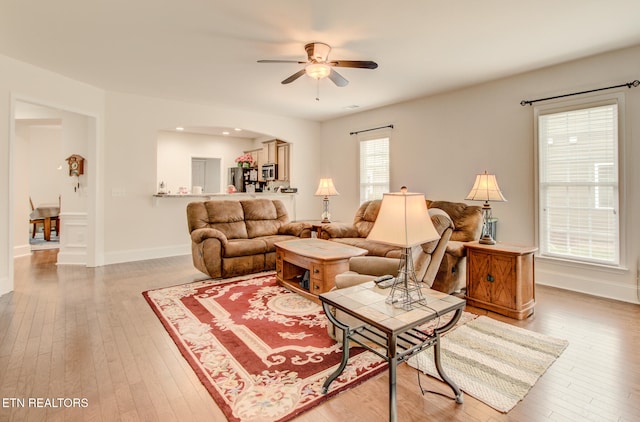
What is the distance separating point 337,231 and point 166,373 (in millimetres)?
3147

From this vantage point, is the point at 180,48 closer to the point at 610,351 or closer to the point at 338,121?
the point at 338,121

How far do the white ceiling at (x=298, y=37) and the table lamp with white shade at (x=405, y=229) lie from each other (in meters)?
1.86

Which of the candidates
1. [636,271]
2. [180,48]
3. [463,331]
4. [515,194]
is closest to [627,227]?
[636,271]

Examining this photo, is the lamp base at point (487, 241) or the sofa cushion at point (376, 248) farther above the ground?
the lamp base at point (487, 241)

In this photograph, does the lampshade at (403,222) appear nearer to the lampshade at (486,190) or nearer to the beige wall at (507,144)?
the lampshade at (486,190)

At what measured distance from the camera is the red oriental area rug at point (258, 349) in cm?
187

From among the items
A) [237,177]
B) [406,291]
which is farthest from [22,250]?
[406,291]

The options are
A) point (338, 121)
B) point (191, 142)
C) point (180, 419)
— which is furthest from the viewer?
point (191, 142)

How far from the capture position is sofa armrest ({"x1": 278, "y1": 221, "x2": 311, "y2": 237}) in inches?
200

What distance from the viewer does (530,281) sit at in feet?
10.3

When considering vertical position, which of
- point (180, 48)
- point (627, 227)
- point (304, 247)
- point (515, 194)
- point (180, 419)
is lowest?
point (180, 419)

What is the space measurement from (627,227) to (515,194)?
117 cm

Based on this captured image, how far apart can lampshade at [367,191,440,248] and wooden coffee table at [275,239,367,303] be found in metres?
1.55

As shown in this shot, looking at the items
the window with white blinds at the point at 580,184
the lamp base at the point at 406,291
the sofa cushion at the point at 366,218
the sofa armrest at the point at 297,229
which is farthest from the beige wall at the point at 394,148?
the lamp base at the point at 406,291
